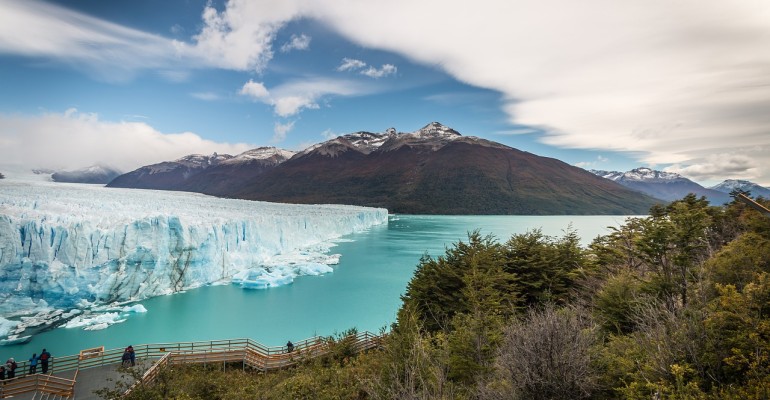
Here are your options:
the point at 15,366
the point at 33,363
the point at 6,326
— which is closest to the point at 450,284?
the point at 33,363

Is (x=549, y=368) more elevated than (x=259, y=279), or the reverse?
(x=549, y=368)

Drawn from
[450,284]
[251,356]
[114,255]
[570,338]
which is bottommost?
[251,356]

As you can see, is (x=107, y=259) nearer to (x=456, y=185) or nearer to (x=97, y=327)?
(x=97, y=327)

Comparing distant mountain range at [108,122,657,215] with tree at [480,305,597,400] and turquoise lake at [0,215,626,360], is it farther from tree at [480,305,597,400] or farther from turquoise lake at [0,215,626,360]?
tree at [480,305,597,400]

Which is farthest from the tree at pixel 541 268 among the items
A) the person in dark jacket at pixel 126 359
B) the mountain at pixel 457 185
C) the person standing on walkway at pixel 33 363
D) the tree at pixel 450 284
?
the mountain at pixel 457 185

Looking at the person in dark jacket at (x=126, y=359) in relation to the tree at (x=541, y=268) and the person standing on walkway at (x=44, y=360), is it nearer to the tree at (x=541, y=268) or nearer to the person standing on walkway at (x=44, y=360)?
the person standing on walkway at (x=44, y=360)

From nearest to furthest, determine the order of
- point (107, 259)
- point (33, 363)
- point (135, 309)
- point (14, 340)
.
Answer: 1. point (33, 363)
2. point (14, 340)
3. point (135, 309)
4. point (107, 259)
